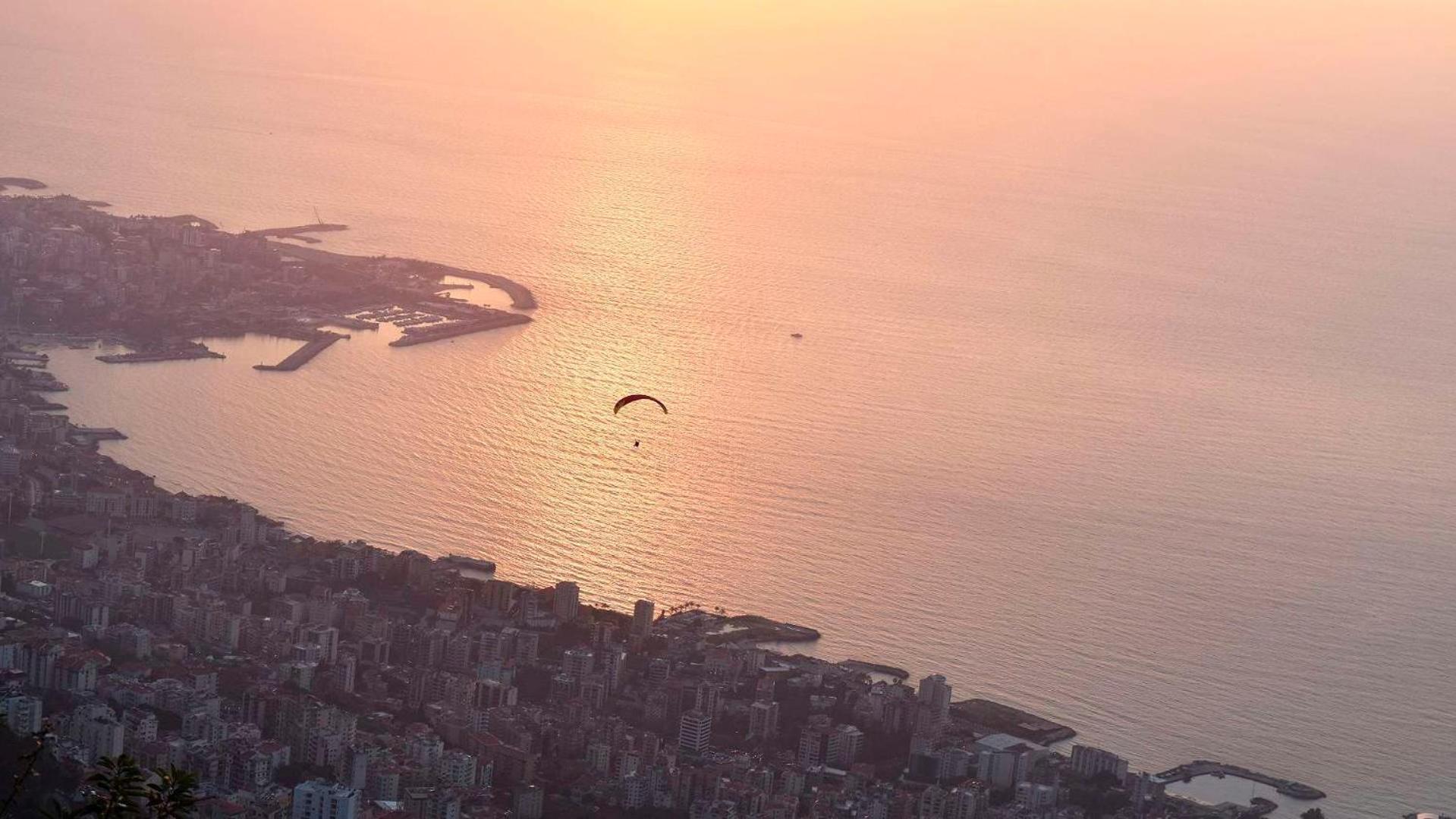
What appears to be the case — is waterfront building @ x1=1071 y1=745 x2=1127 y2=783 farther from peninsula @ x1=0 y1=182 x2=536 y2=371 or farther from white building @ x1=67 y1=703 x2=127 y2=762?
peninsula @ x1=0 y1=182 x2=536 y2=371

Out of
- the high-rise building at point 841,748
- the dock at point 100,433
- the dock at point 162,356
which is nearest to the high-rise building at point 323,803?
the high-rise building at point 841,748

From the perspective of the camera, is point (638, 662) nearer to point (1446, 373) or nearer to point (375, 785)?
point (375, 785)

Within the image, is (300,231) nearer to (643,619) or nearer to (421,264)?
(421,264)

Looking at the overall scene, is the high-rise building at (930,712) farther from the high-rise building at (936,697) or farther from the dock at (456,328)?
the dock at (456,328)

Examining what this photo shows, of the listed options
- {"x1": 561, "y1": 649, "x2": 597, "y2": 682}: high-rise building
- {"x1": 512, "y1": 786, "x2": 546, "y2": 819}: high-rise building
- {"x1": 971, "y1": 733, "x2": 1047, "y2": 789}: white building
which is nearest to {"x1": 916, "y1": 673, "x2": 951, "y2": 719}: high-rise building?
{"x1": 971, "y1": 733, "x2": 1047, "y2": 789}: white building

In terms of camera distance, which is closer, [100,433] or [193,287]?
[100,433]

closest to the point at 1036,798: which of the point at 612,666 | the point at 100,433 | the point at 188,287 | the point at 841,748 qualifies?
the point at 841,748

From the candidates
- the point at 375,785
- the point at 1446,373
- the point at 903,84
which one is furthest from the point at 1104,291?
the point at 903,84
